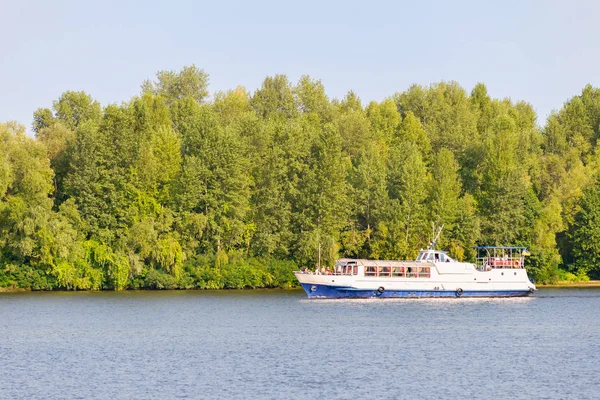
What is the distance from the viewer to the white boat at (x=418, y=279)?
103 metres

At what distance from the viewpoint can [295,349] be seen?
64.1 meters

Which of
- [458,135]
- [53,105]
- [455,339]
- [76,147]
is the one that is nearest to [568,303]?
[455,339]

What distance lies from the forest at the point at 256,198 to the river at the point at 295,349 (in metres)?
14.3

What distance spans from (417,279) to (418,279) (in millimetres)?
108

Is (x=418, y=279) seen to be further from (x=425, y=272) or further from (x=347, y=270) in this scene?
(x=347, y=270)

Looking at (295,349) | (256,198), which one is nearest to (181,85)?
(256,198)

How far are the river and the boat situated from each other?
3138mm

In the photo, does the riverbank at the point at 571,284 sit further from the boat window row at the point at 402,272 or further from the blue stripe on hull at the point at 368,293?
the boat window row at the point at 402,272

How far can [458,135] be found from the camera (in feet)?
474

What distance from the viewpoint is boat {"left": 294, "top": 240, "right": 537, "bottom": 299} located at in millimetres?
103375

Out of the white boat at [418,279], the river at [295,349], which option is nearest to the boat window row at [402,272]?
the white boat at [418,279]

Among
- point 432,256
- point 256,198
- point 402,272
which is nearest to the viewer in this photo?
point 402,272

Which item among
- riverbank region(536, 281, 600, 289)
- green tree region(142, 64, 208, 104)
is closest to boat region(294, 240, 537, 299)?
riverbank region(536, 281, 600, 289)

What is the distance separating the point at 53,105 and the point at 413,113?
56880mm
